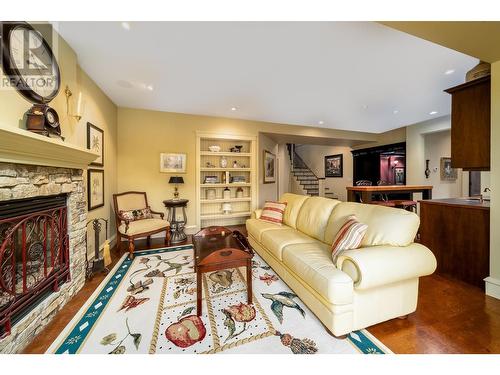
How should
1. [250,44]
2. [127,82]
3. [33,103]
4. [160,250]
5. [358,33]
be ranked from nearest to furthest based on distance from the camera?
[33,103] < [358,33] < [250,44] < [127,82] < [160,250]

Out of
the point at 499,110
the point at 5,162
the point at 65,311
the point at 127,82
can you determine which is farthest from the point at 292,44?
the point at 65,311

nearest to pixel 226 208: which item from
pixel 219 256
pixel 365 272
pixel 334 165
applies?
pixel 219 256

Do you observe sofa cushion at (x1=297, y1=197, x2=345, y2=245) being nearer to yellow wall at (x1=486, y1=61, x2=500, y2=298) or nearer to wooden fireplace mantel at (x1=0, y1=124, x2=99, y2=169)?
yellow wall at (x1=486, y1=61, x2=500, y2=298)

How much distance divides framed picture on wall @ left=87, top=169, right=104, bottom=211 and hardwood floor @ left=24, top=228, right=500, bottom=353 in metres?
1.22

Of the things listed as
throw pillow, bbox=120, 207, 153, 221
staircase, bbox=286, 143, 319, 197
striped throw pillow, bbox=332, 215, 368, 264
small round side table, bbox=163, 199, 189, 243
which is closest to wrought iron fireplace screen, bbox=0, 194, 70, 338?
throw pillow, bbox=120, 207, 153, 221

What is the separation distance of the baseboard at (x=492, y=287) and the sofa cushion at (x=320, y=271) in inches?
64.0

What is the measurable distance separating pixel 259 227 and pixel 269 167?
282 centimetres

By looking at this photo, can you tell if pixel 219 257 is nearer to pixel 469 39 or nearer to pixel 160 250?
pixel 160 250

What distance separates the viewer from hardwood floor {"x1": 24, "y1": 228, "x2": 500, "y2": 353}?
4.38 feet

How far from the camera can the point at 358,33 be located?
1.84 m

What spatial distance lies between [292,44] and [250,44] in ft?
1.42

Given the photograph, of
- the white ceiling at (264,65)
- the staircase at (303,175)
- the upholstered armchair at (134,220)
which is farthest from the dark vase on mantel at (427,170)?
the upholstered armchair at (134,220)

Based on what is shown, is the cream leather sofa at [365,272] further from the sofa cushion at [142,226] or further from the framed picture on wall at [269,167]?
the framed picture on wall at [269,167]
